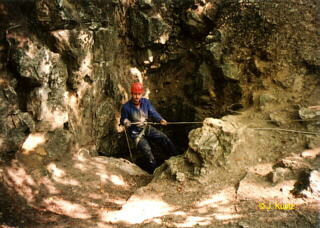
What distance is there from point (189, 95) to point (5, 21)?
559 cm

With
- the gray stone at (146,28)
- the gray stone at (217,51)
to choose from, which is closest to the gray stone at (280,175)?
the gray stone at (217,51)

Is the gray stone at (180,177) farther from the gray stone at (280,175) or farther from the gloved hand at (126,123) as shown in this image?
the gloved hand at (126,123)

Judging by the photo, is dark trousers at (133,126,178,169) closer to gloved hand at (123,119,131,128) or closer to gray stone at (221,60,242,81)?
gloved hand at (123,119,131,128)

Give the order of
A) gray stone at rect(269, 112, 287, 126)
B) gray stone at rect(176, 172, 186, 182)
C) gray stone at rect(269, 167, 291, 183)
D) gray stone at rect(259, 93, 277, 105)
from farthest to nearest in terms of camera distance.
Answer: gray stone at rect(259, 93, 277, 105), gray stone at rect(269, 112, 287, 126), gray stone at rect(176, 172, 186, 182), gray stone at rect(269, 167, 291, 183)

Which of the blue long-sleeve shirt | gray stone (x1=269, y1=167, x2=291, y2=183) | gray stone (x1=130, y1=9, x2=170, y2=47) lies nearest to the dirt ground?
gray stone (x1=269, y1=167, x2=291, y2=183)

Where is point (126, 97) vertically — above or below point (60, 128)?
above

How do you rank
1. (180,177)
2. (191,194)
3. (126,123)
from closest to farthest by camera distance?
(191,194) < (180,177) < (126,123)

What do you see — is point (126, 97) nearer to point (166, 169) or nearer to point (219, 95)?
point (219, 95)

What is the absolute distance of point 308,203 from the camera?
3596mm

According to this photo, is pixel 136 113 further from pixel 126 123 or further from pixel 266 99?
pixel 266 99

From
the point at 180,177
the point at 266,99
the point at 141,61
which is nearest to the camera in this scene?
the point at 180,177

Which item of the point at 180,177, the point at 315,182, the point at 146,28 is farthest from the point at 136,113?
the point at 315,182

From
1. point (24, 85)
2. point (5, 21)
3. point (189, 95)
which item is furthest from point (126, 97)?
point (5, 21)

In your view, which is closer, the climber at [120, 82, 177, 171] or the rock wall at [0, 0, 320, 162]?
the rock wall at [0, 0, 320, 162]
